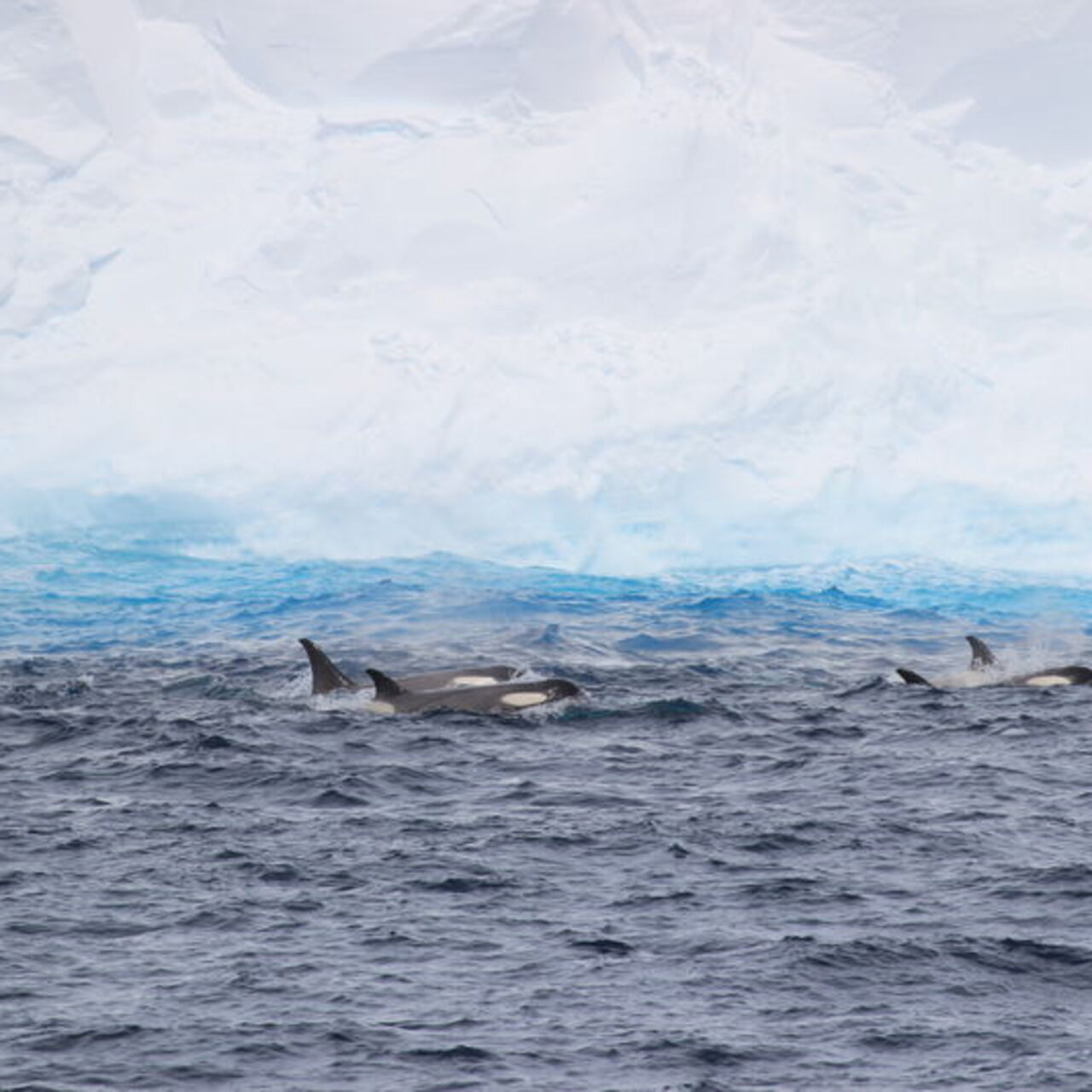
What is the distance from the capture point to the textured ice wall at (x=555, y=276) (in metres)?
40.8

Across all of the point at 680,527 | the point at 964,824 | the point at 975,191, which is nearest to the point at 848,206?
the point at 975,191

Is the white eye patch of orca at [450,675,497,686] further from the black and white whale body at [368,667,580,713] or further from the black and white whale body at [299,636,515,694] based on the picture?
the black and white whale body at [368,667,580,713]

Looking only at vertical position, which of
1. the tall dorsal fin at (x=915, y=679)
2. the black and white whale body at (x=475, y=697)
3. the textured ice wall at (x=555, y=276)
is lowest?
the black and white whale body at (x=475, y=697)

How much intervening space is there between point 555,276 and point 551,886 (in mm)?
33849

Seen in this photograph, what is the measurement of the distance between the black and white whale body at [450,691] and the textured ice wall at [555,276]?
19.9 metres

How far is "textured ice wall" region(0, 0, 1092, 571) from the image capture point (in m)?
40.8

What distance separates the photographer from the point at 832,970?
10.3m

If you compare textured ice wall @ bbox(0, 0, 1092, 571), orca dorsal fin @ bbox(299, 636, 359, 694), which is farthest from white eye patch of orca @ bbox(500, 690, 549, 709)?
textured ice wall @ bbox(0, 0, 1092, 571)

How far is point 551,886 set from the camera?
12.1 metres

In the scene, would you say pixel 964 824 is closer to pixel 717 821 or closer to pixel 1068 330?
pixel 717 821

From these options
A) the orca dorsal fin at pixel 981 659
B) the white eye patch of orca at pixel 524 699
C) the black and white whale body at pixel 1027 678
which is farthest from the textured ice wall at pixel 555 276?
the white eye patch of orca at pixel 524 699

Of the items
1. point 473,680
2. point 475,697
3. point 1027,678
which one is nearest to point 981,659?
point 1027,678

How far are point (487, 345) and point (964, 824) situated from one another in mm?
29840

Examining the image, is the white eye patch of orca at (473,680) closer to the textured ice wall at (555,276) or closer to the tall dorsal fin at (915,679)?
the tall dorsal fin at (915,679)
